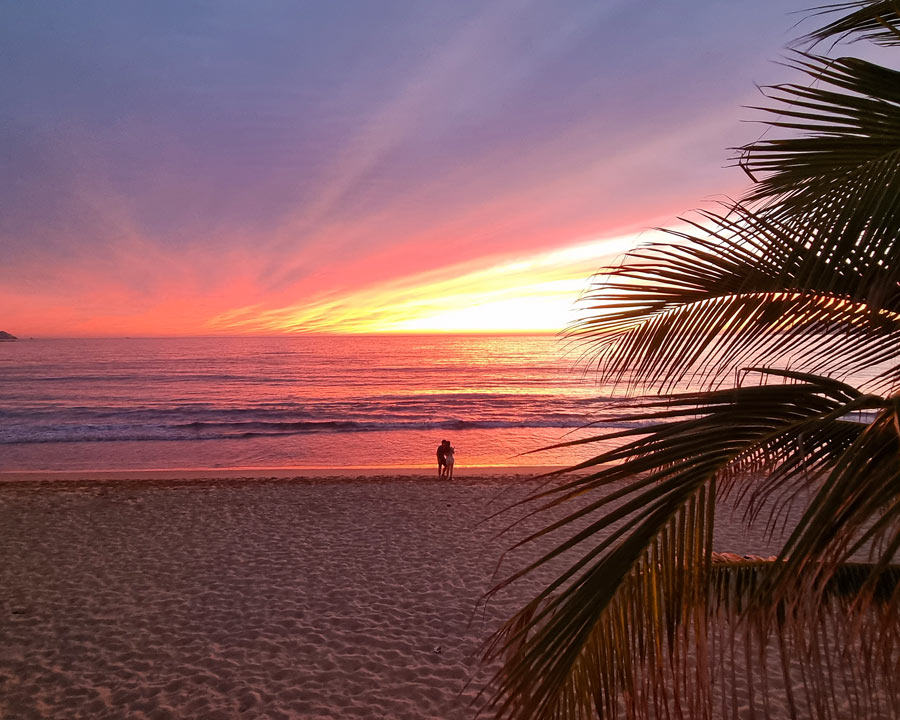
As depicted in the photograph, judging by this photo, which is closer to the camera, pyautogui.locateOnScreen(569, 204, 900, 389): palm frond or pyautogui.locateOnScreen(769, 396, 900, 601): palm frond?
pyautogui.locateOnScreen(769, 396, 900, 601): palm frond

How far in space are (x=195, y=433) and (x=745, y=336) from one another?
25.8 meters

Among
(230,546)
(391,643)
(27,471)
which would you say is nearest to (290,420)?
(27,471)

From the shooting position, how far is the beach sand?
17.3ft

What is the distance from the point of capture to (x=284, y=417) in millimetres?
28625

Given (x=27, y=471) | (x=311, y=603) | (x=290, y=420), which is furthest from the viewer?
(x=290, y=420)

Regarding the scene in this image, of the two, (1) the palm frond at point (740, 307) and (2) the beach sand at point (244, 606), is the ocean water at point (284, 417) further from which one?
(1) the palm frond at point (740, 307)

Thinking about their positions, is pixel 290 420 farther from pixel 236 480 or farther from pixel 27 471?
pixel 236 480

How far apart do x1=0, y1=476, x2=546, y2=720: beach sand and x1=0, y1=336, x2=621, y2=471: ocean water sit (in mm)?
3843

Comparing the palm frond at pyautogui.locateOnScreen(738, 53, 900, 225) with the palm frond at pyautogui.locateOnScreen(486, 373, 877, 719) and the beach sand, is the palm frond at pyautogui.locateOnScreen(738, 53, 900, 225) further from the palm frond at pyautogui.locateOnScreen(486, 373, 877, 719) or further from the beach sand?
the beach sand

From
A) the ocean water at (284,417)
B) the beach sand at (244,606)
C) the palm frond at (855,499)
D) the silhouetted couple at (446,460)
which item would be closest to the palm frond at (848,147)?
the palm frond at (855,499)

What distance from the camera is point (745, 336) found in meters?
2.26

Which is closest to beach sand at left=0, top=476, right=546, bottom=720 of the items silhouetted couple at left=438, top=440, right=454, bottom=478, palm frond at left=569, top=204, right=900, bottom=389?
silhouetted couple at left=438, top=440, right=454, bottom=478

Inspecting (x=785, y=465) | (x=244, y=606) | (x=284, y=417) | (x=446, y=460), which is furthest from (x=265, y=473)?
(x=785, y=465)

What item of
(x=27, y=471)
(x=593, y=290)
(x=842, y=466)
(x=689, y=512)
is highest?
(x=593, y=290)
